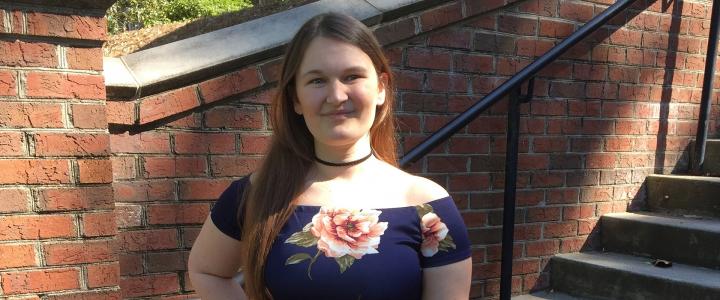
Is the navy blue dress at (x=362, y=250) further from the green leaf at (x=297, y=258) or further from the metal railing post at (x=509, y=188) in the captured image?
the metal railing post at (x=509, y=188)

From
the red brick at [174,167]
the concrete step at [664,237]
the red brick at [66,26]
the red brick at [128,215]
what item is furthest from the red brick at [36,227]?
the concrete step at [664,237]

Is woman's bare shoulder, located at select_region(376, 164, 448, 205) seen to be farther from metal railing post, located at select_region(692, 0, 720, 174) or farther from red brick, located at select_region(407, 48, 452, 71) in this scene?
metal railing post, located at select_region(692, 0, 720, 174)

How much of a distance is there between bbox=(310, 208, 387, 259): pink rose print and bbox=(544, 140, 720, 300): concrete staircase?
173 centimetres

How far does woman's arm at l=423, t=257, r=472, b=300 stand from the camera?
125cm

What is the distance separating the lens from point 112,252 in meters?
1.76

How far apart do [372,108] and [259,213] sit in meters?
0.35

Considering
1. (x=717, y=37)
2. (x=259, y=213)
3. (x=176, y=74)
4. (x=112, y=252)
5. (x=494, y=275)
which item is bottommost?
(x=494, y=275)

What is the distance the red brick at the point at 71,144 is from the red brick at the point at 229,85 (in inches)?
15.3

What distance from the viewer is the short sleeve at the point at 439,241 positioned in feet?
4.13

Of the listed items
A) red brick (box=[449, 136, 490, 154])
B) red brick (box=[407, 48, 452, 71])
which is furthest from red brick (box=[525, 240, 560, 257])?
red brick (box=[407, 48, 452, 71])

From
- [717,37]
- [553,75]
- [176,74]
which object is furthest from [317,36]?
[717,37]

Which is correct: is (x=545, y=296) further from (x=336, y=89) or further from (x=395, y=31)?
(x=336, y=89)

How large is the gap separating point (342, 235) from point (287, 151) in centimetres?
28

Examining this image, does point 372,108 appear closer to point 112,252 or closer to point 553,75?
point 112,252
